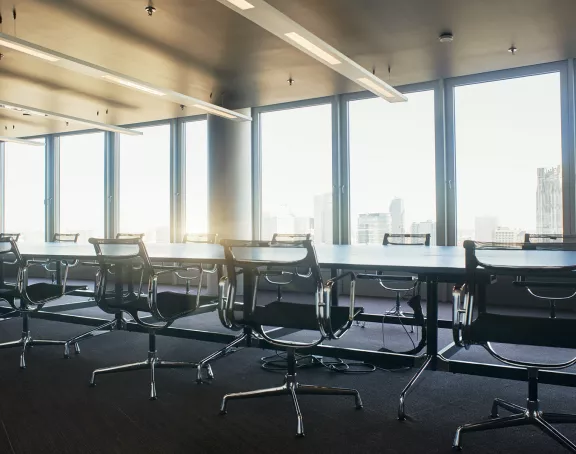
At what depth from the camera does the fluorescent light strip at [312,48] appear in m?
3.77

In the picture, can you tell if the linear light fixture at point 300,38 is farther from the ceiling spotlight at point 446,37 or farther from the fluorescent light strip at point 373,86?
the ceiling spotlight at point 446,37

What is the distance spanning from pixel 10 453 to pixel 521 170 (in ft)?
19.4

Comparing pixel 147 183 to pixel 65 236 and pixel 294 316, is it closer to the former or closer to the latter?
pixel 65 236

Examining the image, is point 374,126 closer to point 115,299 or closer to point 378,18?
point 378,18

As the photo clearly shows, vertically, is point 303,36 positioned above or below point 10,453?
above

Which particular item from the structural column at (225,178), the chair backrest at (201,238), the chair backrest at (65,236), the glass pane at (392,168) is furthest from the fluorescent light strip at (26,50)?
the glass pane at (392,168)

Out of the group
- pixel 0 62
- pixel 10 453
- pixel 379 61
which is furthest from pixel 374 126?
pixel 10 453

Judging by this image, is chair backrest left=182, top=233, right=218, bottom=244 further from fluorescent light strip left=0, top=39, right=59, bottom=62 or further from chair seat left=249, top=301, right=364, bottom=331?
chair seat left=249, top=301, right=364, bottom=331

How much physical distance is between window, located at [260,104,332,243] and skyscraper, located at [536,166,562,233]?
9.01 ft

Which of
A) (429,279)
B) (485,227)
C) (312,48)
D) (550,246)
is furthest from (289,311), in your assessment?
(485,227)

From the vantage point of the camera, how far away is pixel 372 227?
7070 mm

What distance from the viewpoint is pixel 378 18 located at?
4309 millimetres

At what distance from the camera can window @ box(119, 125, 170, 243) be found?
8.84m

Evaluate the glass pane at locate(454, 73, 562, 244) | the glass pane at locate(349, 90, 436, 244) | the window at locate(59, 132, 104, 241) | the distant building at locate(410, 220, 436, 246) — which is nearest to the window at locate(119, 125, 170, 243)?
the window at locate(59, 132, 104, 241)
